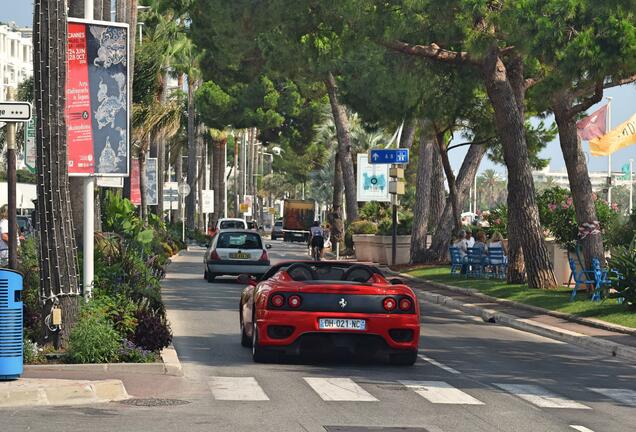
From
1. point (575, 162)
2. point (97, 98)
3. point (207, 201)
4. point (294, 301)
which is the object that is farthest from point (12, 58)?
point (294, 301)

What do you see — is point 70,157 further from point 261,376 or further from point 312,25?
point 312,25

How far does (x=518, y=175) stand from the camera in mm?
30859

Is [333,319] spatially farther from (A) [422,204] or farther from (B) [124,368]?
(A) [422,204]

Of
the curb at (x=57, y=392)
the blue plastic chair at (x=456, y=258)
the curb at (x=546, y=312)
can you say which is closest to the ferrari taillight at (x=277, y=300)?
the curb at (x=57, y=392)

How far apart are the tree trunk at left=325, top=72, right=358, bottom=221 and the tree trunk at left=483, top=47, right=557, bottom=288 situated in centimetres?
2793

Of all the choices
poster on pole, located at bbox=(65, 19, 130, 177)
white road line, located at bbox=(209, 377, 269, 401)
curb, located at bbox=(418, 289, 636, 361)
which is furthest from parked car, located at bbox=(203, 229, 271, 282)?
white road line, located at bbox=(209, 377, 269, 401)

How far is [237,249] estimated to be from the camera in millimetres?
36500

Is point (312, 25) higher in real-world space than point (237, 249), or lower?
higher

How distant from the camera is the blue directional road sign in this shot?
1750 inches

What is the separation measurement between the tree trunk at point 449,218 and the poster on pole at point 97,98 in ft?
96.4

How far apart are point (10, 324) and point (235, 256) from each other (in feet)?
76.7

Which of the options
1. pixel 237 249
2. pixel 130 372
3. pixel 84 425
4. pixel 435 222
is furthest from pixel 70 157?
pixel 435 222

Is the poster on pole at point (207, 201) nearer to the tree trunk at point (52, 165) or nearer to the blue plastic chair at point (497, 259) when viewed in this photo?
the blue plastic chair at point (497, 259)

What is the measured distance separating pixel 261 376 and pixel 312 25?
16.6 metres
